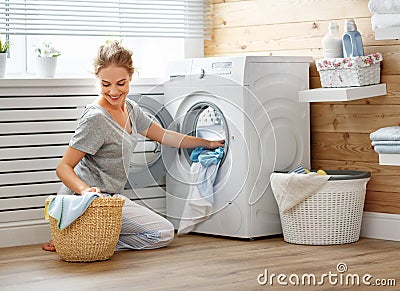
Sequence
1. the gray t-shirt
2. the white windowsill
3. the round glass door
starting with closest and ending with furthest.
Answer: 1. the gray t-shirt
2. the white windowsill
3. the round glass door

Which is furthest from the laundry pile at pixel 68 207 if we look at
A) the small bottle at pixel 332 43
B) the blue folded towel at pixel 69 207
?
the small bottle at pixel 332 43

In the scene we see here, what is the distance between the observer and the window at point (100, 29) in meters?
3.86

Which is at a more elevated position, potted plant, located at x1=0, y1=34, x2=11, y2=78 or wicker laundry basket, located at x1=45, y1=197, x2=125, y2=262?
potted plant, located at x1=0, y1=34, x2=11, y2=78

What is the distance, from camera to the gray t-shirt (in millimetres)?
3461

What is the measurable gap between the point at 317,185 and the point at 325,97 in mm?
416

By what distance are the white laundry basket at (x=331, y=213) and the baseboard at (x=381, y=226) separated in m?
0.14

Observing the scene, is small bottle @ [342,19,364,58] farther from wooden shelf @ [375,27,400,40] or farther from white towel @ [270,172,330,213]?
white towel @ [270,172,330,213]

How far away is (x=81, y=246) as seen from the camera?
10.4 ft

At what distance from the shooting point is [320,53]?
3900 millimetres

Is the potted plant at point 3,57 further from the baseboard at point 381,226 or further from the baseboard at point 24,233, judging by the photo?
the baseboard at point 381,226

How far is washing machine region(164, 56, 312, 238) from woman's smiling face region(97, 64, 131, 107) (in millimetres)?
349

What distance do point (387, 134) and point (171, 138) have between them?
0.97m

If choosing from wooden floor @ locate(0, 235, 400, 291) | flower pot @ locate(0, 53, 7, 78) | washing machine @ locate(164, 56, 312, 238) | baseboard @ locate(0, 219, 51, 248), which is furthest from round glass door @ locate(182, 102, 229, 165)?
flower pot @ locate(0, 53, 7, 78)

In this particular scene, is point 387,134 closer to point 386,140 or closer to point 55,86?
point 386,140
